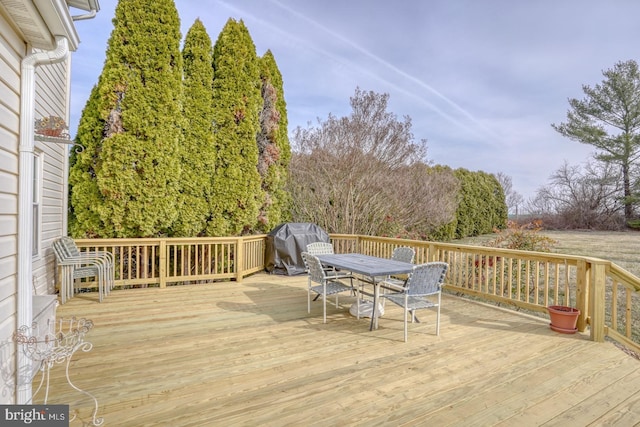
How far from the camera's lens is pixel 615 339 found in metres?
3.38

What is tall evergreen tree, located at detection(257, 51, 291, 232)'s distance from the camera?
784cm

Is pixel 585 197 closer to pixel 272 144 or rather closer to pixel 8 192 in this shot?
pixel 272 144

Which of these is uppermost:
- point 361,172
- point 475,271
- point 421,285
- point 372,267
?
point 361,172

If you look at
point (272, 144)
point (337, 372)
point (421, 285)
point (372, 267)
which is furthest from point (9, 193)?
point (272, 144)

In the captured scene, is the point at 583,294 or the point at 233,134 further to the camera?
the point at 233,134

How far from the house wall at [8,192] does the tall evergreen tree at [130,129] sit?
4104 mm

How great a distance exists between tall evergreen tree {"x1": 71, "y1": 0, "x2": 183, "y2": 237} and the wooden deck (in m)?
1.92

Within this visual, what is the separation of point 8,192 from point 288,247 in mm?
5268

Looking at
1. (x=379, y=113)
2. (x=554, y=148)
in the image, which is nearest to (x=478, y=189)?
(x=554, y=148)

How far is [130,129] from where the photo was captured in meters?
5.64

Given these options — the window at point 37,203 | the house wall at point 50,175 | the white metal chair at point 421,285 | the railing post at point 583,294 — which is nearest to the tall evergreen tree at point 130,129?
the house wall at point 50,175

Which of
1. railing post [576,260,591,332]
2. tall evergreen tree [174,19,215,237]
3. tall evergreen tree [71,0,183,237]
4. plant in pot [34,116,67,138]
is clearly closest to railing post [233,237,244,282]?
tall evergreen tree [174,19,215,237]

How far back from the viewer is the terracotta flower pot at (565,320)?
3.69 meters

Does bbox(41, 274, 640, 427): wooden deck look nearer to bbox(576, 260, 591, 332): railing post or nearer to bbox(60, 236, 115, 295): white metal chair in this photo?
bbox(576, 260, 591, 332): railing post
